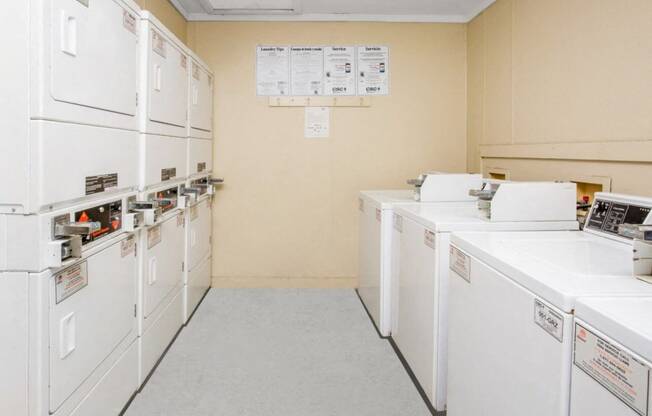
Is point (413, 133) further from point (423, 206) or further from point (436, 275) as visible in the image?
point (436, 275)

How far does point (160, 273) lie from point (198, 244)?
101cm

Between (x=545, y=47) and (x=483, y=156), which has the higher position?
(x=545, y=47)

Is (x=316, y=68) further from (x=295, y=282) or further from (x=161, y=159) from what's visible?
(x=161, y=159)

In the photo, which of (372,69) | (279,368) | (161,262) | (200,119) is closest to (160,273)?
(161,262)

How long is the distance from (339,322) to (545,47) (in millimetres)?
2116

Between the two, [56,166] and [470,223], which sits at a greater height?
[56,166]

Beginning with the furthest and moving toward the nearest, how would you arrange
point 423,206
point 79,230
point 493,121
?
point 493,121 < point 423,206 < point 79,230

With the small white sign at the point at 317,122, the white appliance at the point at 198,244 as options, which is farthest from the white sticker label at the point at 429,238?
the small white sign at the point at 317,122

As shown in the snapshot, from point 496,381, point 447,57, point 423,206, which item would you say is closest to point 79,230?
point 496,381

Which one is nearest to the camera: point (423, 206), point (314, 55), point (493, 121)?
point (423, 206)

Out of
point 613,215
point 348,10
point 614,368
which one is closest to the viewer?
point 614,368

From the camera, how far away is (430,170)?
13.8 ft

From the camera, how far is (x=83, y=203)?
167 centimetres

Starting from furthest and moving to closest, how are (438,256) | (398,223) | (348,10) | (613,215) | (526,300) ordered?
1. (348,10)
2. (398,223)
3. (438,256)
4. (613,215)
5. (526,300)
